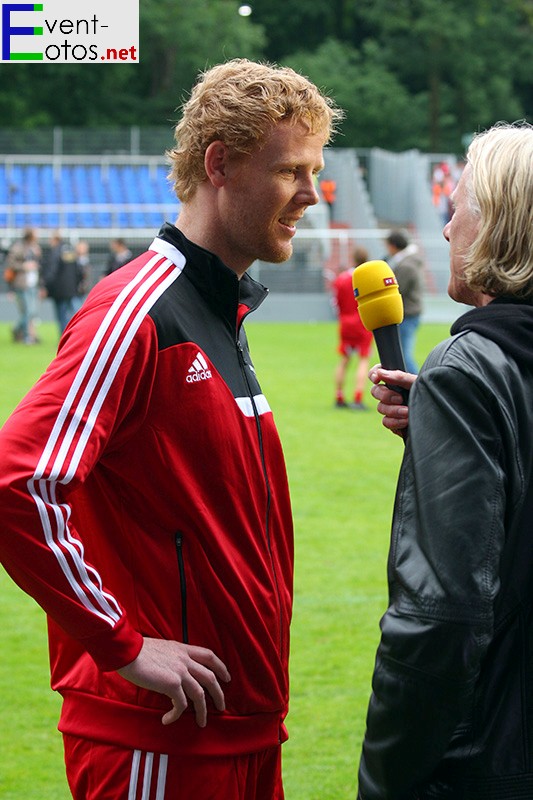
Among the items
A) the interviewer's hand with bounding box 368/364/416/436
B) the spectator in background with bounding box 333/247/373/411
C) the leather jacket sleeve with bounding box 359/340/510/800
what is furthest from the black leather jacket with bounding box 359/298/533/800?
the spectator in background with bounding box 333/247/373/411

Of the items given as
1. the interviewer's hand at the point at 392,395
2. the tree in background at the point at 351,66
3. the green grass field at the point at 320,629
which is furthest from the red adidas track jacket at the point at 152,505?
the tree in background at the point at 351,66

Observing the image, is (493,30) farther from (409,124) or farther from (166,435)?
(166,435)

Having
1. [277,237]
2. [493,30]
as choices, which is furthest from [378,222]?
[277,237]

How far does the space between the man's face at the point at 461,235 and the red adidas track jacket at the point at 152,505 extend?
1.73ft

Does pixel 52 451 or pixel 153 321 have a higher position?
pixel 153 321

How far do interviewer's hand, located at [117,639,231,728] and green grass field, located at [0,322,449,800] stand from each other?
2.34 meters

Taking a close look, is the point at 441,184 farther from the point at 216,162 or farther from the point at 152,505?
the point at 152,505

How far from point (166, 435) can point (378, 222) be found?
41326mm

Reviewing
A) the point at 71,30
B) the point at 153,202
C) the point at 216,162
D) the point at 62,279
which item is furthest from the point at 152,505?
the point at 153,202

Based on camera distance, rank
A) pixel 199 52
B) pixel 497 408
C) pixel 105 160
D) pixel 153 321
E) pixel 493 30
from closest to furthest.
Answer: pixel 497 408
pixel 153 321
pixel 105 160
pixel 199 52
pixel 493 30

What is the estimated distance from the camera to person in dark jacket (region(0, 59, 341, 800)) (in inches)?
89.6

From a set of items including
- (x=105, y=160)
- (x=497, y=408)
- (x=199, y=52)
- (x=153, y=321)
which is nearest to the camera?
(x=497, y=408)

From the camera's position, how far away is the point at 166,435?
8.05 ft

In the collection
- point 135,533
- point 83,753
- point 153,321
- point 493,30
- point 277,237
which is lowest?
point 83,753
